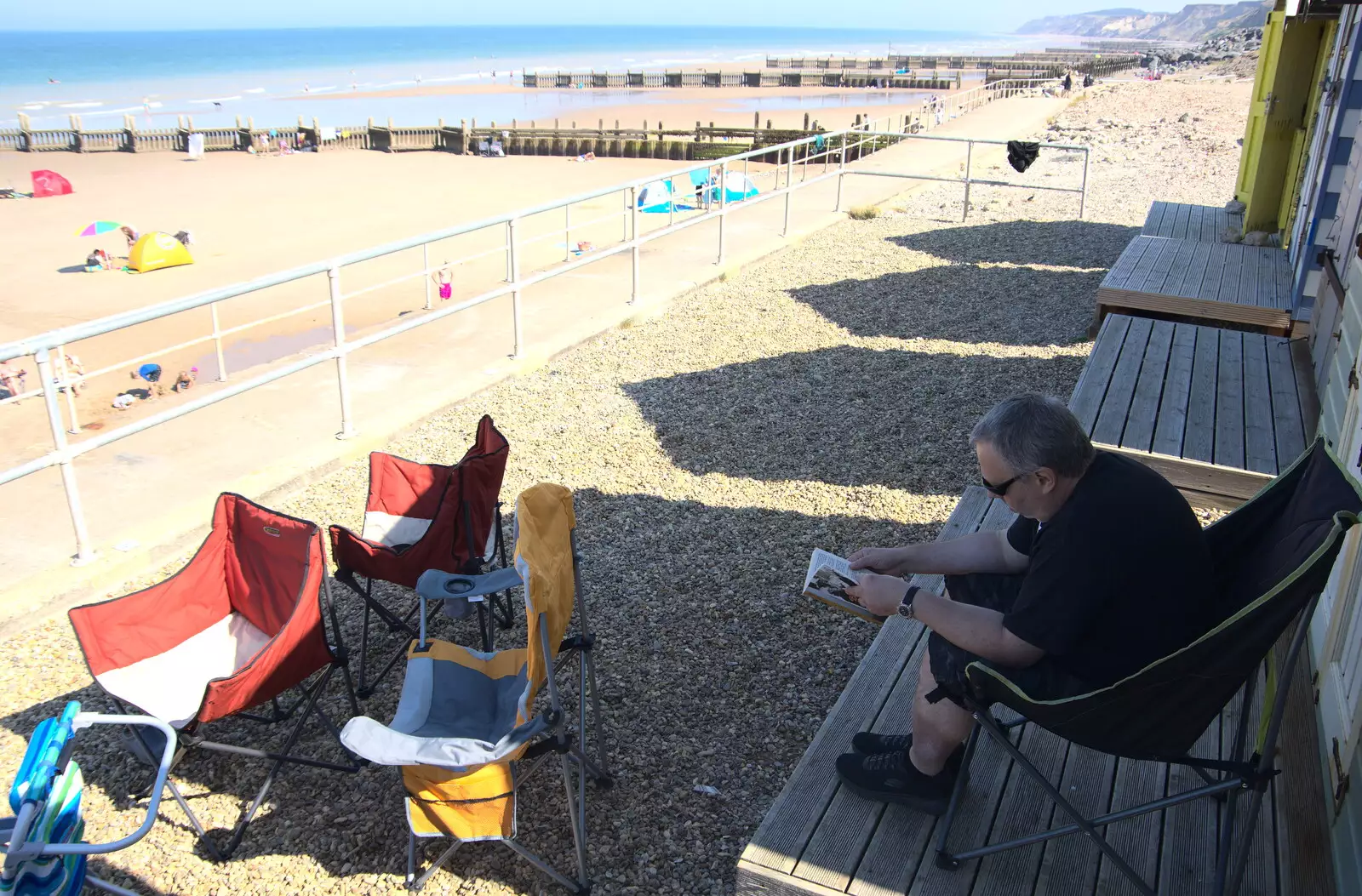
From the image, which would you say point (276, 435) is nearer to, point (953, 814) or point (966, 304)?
point (953, 814)

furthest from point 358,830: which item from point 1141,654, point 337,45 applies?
point 337,45

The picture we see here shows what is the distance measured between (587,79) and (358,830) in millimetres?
60717

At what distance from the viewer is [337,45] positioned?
123 meters

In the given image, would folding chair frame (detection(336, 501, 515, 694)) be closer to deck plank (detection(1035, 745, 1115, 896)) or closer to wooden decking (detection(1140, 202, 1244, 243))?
deck plank (detection(1035, 745, 1115, 896))

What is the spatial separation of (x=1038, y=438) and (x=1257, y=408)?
10.6 feet

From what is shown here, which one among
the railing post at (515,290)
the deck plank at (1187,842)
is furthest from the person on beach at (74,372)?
the deck plank at (1187,842)

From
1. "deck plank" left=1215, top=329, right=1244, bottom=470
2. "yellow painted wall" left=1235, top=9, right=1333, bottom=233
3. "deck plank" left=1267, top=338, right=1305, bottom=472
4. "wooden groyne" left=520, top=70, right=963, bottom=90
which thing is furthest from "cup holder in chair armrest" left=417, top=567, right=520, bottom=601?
"wooden groyne" left=520, top=70, right=963, bottom=90

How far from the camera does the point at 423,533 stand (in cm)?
373

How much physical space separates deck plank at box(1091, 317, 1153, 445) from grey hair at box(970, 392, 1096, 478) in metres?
2.39

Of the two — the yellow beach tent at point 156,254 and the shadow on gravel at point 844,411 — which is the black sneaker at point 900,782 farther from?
the yellow beach tent at point 156,254

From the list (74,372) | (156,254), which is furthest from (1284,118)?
(156,254)

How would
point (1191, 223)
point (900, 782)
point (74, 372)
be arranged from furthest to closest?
point (1191, 223) → point (74, 372) → point (900, 782)

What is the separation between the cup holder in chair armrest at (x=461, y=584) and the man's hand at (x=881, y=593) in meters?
1.09

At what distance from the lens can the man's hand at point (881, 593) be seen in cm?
233
